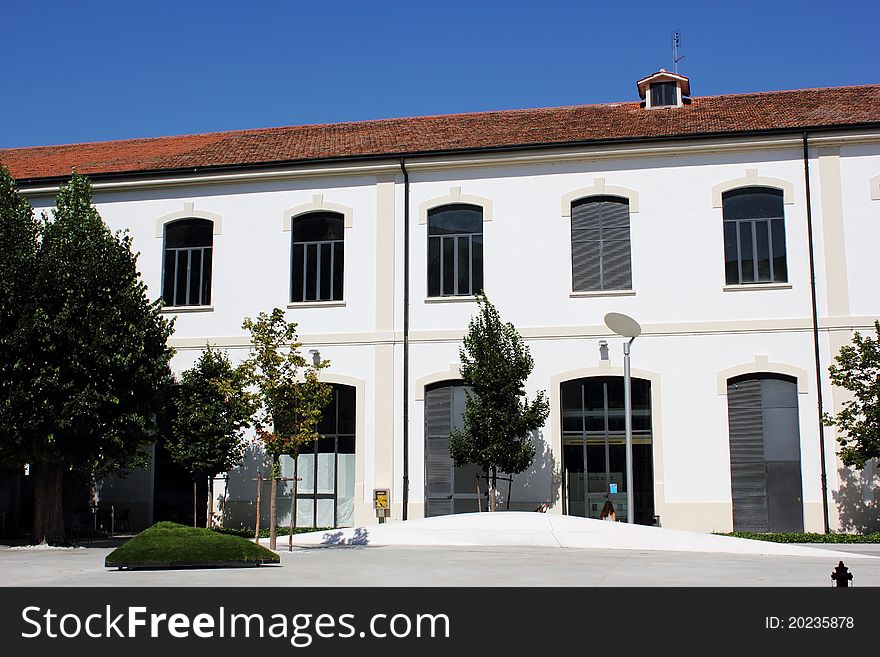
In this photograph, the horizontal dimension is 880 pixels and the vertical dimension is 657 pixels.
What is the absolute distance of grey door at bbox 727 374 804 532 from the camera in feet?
78.8

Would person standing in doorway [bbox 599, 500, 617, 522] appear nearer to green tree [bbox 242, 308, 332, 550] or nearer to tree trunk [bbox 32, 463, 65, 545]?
green tree [bbox 242, 308, 332, 550]

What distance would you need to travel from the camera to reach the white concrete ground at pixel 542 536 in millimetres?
→ 19109

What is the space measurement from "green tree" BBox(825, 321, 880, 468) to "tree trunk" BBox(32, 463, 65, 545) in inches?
A: 675

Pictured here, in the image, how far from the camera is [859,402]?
2342 centimetres

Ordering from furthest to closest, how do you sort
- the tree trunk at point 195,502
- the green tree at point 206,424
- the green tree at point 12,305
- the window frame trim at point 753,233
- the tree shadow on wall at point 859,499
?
the tree trunk at point 195,502
the green tree at point 206,424
the window frame trim at point 753,233
the tree shadow on wall at point 859,499
the green tree at point 12,305

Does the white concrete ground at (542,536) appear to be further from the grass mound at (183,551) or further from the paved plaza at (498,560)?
the grass mound at (183,551)

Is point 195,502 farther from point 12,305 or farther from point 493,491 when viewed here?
point 493,491

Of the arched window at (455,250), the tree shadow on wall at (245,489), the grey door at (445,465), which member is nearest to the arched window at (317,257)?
the arched window at (455,250)

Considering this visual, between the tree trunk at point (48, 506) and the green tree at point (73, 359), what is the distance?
0.9 inches

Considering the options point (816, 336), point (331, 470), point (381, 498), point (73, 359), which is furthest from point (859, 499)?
point (73, 359)

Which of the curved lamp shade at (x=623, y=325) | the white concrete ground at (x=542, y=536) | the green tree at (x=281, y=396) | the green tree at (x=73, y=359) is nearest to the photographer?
the white concrete ground at (x=542, y=536)

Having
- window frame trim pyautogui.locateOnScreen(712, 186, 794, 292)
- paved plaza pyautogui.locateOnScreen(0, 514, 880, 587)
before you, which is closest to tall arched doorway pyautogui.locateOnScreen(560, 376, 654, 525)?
window frame trim pyautogui.locateOnScreen(712, 186, 794, 292)
